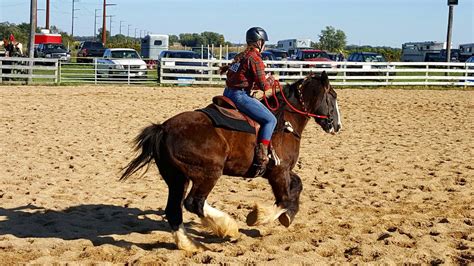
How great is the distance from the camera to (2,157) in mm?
10586

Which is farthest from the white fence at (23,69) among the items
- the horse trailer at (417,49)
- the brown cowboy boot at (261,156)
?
the horse trailer at (417,49)

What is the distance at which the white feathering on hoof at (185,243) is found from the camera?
604 centimetres

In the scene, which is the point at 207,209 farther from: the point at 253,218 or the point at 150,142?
the point at 150,142

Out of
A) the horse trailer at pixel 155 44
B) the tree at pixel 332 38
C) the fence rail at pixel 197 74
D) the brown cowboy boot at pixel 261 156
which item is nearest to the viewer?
the brown cowboy boot at pixel 261 156

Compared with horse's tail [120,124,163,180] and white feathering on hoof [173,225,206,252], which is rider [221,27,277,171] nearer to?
horse's tail [120,124,163,180]

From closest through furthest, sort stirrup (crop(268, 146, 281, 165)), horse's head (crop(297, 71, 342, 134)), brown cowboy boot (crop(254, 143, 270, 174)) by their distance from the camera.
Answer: brown cowboy boot (crop(254, 143, 270, 174)), stirrup (crop(268, 146, 281, 165)), horse's head (crop(297, 71, 342, 134))

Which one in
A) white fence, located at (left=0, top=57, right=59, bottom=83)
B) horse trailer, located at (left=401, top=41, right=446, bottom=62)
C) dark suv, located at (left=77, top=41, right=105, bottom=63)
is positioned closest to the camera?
white fence, located at (left=0, top=57, right=59, bottom=83)

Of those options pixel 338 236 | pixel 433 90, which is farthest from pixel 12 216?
pixel 433 90

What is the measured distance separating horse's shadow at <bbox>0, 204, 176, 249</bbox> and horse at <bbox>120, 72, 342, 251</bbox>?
49 centimetres

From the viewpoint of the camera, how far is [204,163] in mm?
6098

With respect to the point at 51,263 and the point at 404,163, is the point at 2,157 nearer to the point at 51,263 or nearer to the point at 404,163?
the point at 51,263

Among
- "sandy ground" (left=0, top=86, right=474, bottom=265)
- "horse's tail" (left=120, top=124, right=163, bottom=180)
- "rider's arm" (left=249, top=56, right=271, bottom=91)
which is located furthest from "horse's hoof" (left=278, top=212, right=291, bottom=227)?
"horse's tail" (left=120, top=124, right=163, bottom=180)

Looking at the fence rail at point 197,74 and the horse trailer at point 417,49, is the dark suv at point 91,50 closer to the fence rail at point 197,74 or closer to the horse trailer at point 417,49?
the fence rail at point 197,74

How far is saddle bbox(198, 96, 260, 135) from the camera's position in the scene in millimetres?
→ 6253
